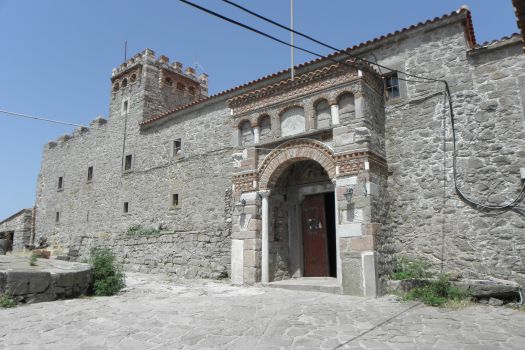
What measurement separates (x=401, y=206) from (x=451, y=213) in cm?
104

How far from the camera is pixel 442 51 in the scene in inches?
348

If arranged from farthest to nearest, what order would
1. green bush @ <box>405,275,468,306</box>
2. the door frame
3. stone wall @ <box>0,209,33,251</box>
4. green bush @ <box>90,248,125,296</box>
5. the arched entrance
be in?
stone wall @ <box>0,209,33,251</box> < the door frame < the arched entrance < green bush @ <box>90,248,125,296</box> < green bush @ <box>405,275,468,306</box>

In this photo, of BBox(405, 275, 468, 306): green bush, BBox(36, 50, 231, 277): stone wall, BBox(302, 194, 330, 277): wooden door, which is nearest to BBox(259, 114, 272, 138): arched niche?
BBox(302, 194, 330, 277): wooden door

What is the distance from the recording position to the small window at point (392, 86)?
942cm

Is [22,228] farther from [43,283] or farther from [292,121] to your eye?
[292,121]

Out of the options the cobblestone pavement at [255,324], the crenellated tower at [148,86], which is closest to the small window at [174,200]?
the crenellated tower at [148,86]

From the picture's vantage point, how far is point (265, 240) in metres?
9.39

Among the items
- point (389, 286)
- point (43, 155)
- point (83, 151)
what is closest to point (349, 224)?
point (389, 286)

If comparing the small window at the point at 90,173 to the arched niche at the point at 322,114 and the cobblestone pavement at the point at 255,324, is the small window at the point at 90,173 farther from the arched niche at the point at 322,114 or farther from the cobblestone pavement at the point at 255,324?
the arched niche at the point at 322,114

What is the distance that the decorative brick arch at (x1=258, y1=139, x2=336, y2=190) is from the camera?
28.3 feet

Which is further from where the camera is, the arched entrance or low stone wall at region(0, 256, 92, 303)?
the arched entrance

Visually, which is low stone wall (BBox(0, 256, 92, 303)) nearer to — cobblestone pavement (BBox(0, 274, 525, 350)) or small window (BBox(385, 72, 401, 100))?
cobblestone pavement (BBox(0, 274, 525, 350))

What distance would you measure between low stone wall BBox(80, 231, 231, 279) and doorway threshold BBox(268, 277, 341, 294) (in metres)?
2.33

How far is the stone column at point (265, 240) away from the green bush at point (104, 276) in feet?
10.5
